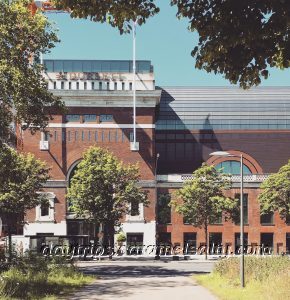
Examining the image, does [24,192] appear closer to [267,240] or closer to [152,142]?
[152,142]

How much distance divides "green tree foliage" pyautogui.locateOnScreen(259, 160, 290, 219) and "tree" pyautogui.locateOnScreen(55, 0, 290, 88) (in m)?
54.4

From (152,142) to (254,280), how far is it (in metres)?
48.0

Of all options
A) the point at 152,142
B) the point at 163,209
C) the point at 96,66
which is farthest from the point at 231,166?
the point at 96,66

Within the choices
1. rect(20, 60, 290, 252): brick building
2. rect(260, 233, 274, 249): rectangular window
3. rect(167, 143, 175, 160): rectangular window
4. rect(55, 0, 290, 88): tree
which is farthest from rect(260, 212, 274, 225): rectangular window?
rect(55, 0, 290, 88): tree

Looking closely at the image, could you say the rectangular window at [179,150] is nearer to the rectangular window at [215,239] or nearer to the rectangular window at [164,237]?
the rectangular window at [164,237]

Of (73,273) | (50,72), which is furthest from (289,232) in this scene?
(73,273)

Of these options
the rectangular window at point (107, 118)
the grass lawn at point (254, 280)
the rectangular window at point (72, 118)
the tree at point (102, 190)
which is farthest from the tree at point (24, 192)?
the grass lawn at point (254, 280)

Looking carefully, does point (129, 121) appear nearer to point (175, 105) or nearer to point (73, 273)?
point (175, 105)

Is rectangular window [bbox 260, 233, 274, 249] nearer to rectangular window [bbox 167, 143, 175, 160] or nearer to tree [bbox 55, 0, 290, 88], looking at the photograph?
rectangular window [bbox 167, 143, 175, 160]

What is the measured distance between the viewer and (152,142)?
72500 mm

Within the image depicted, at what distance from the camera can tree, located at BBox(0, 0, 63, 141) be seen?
24422 millimetres

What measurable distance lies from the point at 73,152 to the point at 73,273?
142 ft

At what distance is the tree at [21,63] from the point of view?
961 inches

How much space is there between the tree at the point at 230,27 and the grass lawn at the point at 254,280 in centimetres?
972
